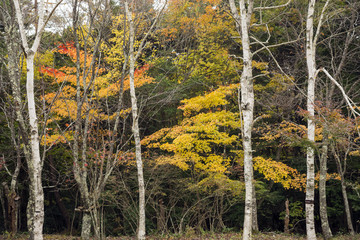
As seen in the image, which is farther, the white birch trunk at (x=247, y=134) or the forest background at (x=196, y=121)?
the forest background at (x=196, y=121)

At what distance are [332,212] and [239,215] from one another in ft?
14.5

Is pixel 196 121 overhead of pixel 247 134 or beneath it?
overhead

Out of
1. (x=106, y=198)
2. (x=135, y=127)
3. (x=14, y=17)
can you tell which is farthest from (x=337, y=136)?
(x=106, y=198)

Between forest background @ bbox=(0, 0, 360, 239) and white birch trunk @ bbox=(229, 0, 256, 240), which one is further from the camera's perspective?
forest background @ bbox=(0, 0, 360, 239)

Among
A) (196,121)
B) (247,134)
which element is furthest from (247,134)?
(196,121)

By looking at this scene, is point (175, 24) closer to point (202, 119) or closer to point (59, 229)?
point (202, 119)

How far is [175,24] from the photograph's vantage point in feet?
48.4

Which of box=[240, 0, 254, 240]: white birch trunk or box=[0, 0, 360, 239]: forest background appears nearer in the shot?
box=[240, 0, 254, 240]: white birch trunk

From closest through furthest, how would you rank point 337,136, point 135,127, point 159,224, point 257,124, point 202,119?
1. point 337,136
2. point 135,127
3. point 202,119
4. point 159,224
5. point 257,124

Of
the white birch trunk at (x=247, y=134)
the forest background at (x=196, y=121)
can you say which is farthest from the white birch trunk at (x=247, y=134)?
the forest background at (x=196, y=121)

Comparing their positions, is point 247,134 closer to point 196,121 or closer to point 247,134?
point 247,134

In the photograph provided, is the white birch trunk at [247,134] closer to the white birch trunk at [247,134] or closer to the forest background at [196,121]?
the white birch trunk at [247,134]

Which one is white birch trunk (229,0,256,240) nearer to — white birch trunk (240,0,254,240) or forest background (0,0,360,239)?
white birch trunk (240,0,254,240)

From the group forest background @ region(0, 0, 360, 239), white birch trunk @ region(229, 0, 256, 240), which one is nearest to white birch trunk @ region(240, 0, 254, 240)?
white birch trunk @ region(229, 0, 256, 240)
